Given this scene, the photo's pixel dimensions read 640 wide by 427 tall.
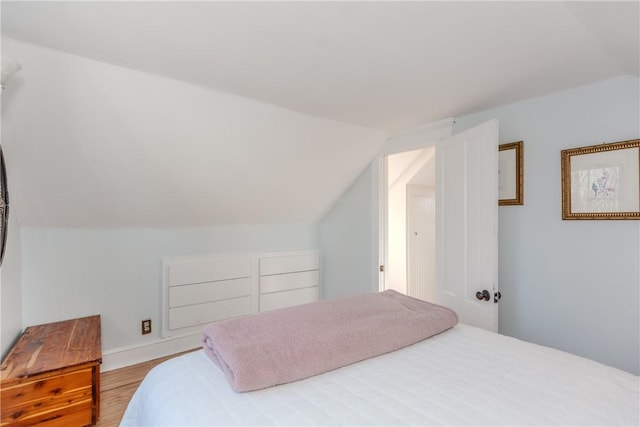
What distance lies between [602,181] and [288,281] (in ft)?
9.11

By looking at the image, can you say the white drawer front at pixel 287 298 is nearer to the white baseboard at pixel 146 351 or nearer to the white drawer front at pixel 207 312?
the white drawer front at pixel 207 312

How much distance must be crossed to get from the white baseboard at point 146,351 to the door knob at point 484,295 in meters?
2.42

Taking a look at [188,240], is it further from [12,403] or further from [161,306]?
[12,403]

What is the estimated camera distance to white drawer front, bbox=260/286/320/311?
11.3 ft

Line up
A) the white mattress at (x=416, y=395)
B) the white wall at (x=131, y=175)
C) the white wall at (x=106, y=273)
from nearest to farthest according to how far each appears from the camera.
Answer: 1. the white mattress at (x=416, y=395)
2. the white wall at (x=131, y=175)
3. the white wall at (x=106, y=273)

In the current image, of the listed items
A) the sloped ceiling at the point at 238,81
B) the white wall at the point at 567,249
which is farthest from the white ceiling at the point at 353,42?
the white wall at the point at 567,249

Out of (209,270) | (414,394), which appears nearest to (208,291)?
(209,270)

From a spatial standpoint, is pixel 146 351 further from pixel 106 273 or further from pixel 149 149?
pixel 149 149

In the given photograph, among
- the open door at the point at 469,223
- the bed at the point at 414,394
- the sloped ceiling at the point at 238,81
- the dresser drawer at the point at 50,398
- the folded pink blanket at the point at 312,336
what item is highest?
the sloped ceiling at the point at 238,81

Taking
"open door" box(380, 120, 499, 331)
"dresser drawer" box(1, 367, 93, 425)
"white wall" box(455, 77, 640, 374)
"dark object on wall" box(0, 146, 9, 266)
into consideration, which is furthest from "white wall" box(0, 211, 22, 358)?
"white wall" box(455, 77, 640, 374)

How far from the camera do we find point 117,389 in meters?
2.35

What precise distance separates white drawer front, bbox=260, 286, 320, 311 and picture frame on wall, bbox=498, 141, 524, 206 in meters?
2.23

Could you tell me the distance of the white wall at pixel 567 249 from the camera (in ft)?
5.90

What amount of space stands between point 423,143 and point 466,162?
535 mm
